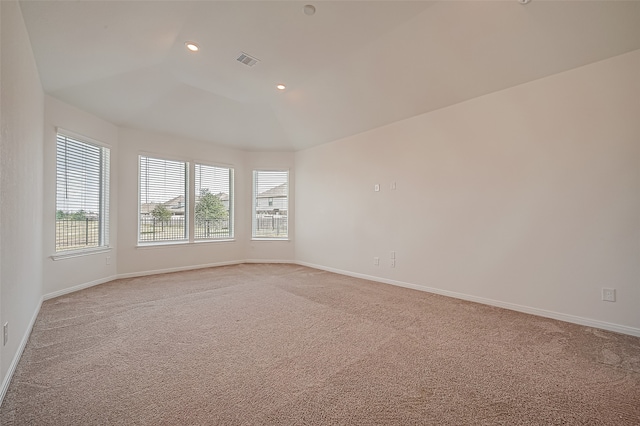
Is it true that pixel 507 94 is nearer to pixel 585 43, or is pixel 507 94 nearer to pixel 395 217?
pixel 585 43

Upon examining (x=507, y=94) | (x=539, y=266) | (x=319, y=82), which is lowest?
(x=539, y=266)

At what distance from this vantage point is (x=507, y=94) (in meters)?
3.40

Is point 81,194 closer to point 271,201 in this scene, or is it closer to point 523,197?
point 271,201

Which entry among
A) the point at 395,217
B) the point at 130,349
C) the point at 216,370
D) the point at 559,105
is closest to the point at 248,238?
the point at 395,217

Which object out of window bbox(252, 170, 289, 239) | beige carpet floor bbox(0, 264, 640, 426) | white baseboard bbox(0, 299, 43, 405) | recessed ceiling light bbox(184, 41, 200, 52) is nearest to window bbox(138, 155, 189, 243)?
window bbox(252, 170, 289, 239)

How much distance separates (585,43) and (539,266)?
2.30 m

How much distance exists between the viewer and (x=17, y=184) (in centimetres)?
227

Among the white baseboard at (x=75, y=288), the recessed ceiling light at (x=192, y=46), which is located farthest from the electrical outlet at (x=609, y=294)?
the white baseboard at (x=75, y=288)

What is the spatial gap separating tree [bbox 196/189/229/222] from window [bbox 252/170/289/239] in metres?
0.74

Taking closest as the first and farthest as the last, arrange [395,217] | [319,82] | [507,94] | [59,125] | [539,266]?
[539,266]
[507,94]
[59,125]
[319,82]
[395,217]

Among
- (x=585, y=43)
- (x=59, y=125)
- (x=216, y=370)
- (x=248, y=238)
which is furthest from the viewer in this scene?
(x=248, y=238)

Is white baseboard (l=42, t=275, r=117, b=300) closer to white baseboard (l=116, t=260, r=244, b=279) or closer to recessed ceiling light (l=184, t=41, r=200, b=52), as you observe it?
white baseboard (l=116, t=260, r=244, b=279)

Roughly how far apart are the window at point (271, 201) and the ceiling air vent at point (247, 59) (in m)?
3.11

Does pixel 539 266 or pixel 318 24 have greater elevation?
pixel 318 24
